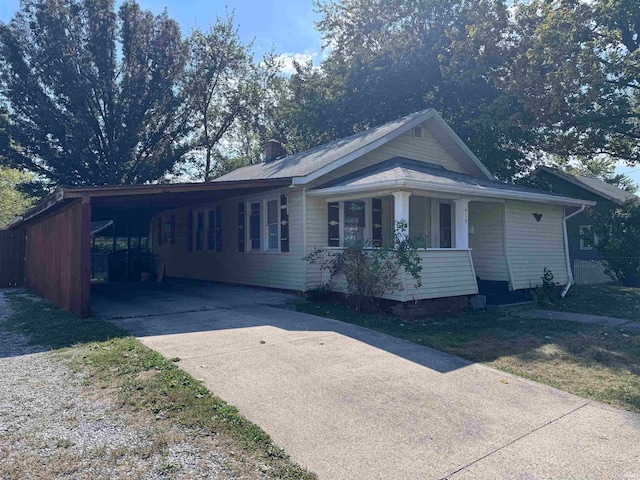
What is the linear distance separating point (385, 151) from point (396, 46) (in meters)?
11.8

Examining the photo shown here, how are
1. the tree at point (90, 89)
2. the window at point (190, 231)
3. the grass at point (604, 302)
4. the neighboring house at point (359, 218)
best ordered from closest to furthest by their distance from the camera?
the neighboring house at point (359, 218) → the grass at point (604, 302) → the window at point (190, 231) → the tree at point (90, 89)

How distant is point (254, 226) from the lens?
13.1 m

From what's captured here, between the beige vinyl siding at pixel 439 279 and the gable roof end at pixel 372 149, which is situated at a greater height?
the gable roof end at pixel 372 149

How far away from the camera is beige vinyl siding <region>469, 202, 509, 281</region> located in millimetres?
11578

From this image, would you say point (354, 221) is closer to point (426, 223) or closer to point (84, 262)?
point (426, 223)

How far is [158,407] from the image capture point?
4.04m

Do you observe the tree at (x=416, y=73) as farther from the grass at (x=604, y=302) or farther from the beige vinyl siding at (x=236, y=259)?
the beige vinyl siding at (x=236, y=259)

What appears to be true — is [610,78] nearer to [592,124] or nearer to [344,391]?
[592,124]

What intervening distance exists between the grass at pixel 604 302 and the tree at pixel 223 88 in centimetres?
2308

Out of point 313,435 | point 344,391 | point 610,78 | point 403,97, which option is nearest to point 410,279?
point 344,391

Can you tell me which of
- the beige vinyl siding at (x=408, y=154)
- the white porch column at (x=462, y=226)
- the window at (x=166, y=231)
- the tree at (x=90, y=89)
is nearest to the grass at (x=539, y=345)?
the white porch column at (x=462, y=226)

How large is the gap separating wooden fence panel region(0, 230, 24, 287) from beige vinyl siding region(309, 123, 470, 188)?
11.7m

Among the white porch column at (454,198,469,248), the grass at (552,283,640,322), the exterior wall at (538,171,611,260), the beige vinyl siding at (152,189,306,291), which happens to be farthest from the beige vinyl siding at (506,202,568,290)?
the exterior wall at (538,171,611,260)

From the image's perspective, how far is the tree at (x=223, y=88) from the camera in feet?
91.1
